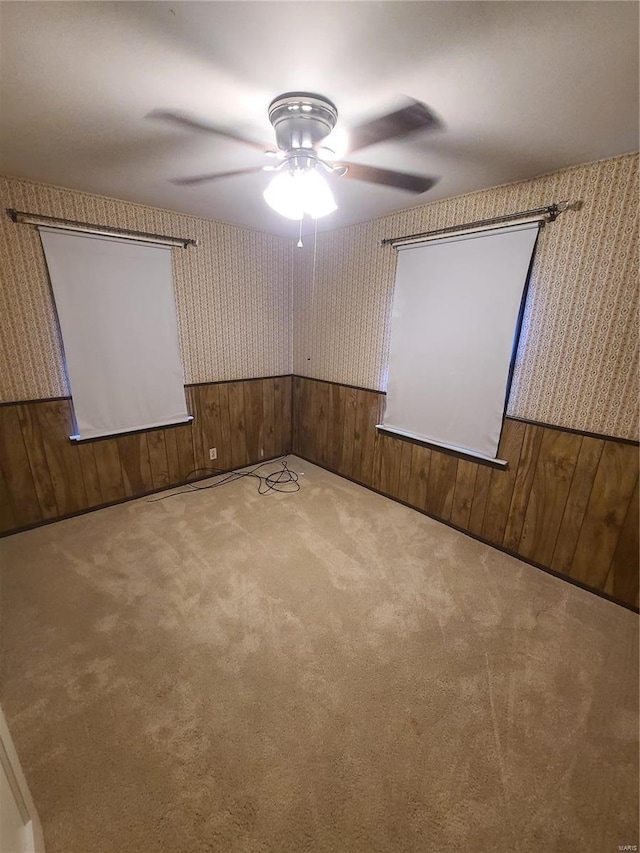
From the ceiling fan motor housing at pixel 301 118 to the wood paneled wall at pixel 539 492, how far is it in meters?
1.90

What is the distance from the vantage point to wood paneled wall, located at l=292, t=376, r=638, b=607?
1.99 m

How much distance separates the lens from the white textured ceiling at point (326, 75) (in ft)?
3.24

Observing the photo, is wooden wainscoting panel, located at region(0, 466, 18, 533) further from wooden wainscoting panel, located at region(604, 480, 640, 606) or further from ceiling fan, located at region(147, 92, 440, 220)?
wooden wainscoting panel, located at region(604, 480, 640, 606)

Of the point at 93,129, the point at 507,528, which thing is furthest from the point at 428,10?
the point at 507,528

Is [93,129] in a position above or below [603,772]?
above

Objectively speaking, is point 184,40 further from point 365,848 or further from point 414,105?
point 365,848

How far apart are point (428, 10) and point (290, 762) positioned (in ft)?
7.70

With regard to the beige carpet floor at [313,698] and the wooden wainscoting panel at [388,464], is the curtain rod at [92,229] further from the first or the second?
the wooden wainscoting panel at [388,464]

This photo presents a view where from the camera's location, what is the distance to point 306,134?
1435mm

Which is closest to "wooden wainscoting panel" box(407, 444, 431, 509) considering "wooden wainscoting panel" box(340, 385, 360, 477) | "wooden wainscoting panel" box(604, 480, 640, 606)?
"wooden wainscoting panel" box(340, 385, 360, 477)

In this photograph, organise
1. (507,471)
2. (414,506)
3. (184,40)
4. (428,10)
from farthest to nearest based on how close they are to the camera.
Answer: (414,506), (507,471), (184,40), (428,10)

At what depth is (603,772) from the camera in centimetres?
128

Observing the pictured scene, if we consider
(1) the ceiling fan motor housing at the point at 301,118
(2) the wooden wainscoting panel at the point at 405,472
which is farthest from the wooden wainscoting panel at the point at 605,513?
(1) the ceiling fan motor housing at the point at 301,118

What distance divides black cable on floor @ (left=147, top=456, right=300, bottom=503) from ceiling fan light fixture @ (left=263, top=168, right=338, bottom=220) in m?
2.30
